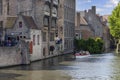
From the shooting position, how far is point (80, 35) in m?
96.5

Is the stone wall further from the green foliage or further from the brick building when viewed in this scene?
the green foliage

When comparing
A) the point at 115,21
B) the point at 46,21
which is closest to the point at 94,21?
the point at 115,21

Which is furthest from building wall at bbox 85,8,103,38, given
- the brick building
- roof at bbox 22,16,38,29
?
roof at bbox 22,16,38,29

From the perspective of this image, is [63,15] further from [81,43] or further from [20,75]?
[20,75]

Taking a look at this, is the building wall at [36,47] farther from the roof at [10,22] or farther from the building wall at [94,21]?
the building wall at [94,21]

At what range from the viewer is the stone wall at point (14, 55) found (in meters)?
47.5

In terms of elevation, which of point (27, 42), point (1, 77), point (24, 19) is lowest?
point (1, 77)

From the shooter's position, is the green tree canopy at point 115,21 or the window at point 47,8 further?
the green tree canopy at point 115,21

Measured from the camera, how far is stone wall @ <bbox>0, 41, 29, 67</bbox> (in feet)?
156

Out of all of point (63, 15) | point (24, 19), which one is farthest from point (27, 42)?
point (63, 15)

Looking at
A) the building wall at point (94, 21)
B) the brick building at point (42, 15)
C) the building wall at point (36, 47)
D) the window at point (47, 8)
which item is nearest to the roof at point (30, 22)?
the building wall at point (36, 47)

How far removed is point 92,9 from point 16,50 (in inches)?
2365

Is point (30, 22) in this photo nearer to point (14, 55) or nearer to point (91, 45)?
point (14, 55)

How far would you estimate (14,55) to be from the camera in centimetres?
5031
